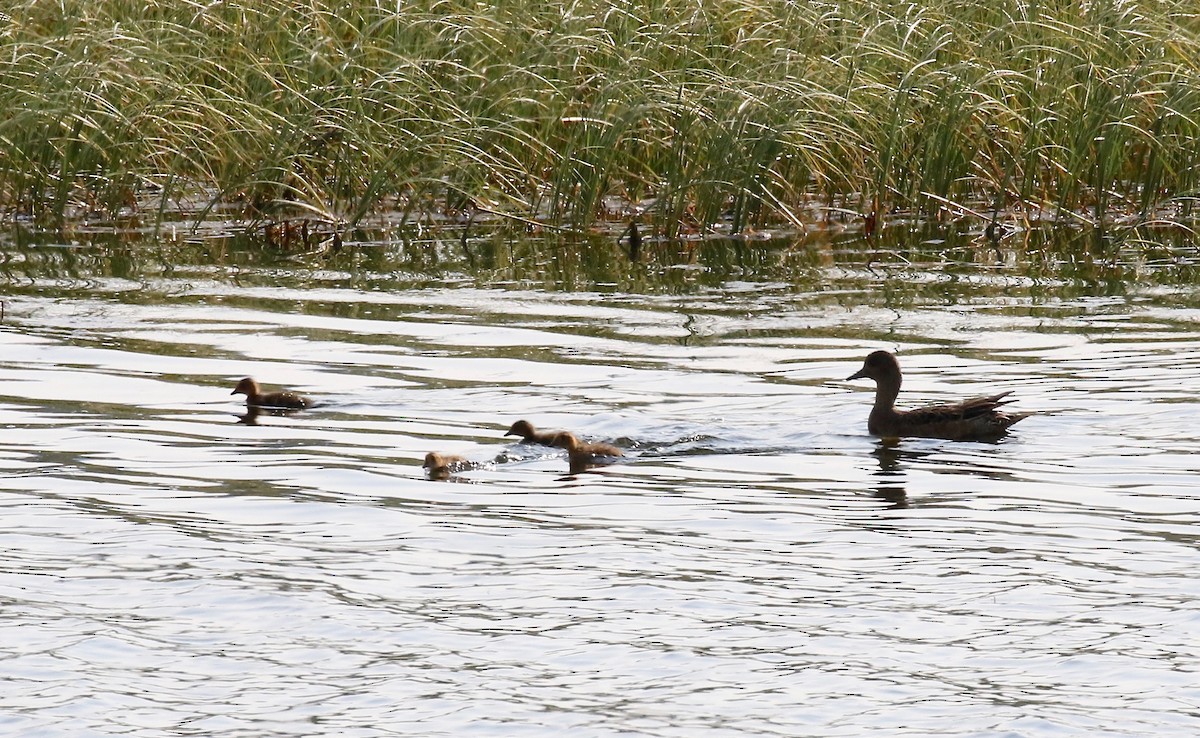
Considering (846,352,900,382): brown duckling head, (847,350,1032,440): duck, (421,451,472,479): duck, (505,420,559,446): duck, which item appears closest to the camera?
(421,451,472,479): duck

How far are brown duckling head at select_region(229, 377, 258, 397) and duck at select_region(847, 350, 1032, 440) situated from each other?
3056 millimetres

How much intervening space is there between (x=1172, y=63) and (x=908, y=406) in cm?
641

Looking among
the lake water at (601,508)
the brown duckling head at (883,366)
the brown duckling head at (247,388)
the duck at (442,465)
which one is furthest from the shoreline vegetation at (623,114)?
the duck at (442,465)

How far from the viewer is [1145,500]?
8.40 metres

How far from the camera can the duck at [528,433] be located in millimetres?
9656

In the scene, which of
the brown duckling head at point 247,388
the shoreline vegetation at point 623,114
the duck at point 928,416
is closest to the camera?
the duck at point 928,416

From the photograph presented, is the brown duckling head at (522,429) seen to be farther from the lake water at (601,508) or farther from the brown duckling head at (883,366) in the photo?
the brown duckling head at (883,366)

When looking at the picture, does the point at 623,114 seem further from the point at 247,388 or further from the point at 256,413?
the point at 256,413

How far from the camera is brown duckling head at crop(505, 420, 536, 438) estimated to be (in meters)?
9.71

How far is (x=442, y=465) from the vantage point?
9.08 meters

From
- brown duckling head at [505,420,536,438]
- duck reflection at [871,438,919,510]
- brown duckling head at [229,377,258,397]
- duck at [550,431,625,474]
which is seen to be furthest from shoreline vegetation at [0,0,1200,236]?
duck at [550,431,625,474]

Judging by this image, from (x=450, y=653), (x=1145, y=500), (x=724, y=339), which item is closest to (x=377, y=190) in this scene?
(x=724, y=339)

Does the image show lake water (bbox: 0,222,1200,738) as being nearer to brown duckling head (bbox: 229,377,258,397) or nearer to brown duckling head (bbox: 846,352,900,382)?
brown duckling head (bbox: 229,377,258,397)

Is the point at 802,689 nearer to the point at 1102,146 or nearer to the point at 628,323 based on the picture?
the point at 628,323
